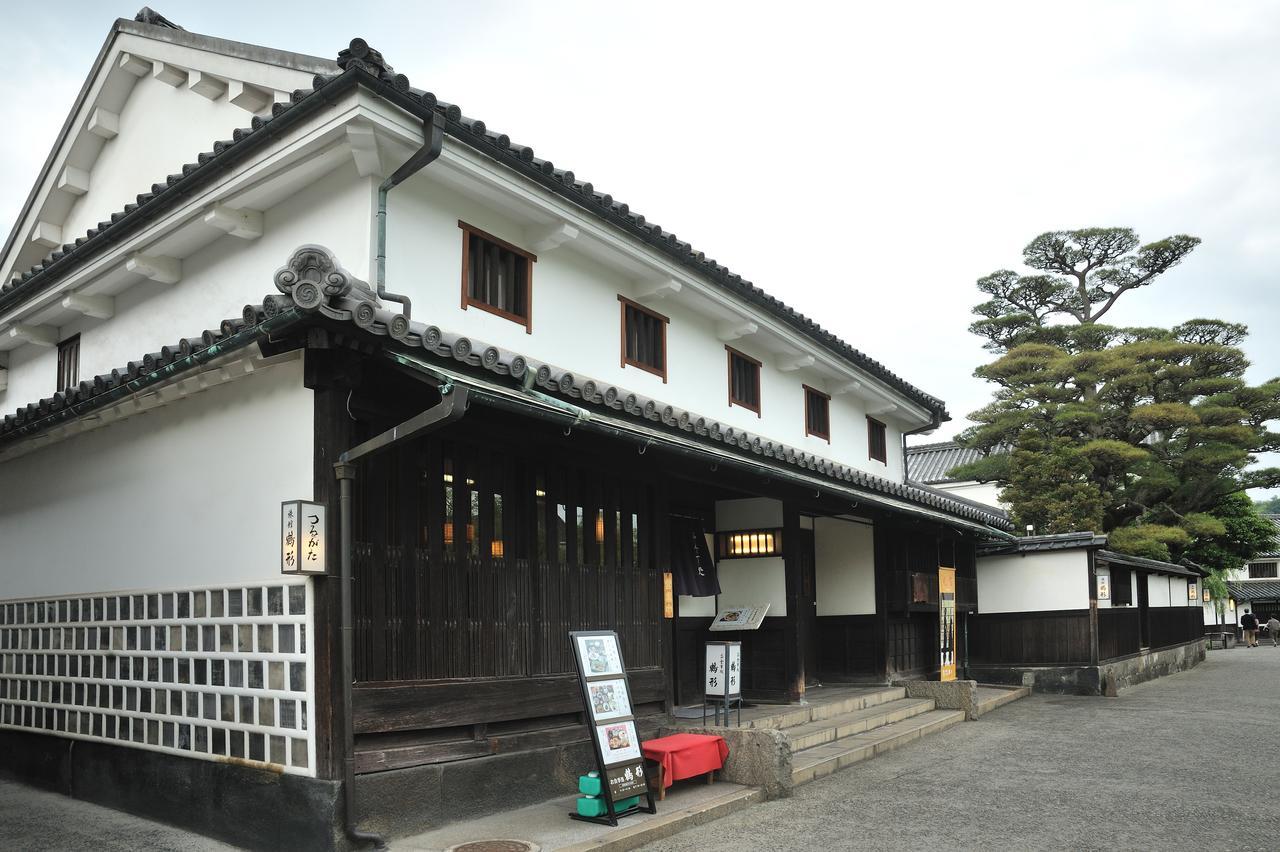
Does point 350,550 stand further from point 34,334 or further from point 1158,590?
point 1158,590

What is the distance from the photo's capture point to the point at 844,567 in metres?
18.9

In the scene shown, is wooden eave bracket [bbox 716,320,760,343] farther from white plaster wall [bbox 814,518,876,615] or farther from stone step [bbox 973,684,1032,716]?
stone step [bbox 973,684,1032,716]

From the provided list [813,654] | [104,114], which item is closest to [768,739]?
[813,654]

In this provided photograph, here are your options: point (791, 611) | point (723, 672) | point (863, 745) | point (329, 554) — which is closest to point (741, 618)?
point (791, 611)

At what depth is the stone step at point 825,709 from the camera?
13.2 m

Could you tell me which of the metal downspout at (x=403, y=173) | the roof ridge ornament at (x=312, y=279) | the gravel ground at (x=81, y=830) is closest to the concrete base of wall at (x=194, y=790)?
the gravel ground at (x=81, y=830)

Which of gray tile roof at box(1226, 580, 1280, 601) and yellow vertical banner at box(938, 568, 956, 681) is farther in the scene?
gray tile roof at box(1226, 580, 1280, 601)

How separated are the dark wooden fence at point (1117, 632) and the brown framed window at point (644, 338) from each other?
533 inches

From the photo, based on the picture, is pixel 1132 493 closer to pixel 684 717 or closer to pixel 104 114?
pixel 684 717

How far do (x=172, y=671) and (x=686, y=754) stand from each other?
517cm

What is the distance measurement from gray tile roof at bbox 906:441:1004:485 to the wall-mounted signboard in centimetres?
2974

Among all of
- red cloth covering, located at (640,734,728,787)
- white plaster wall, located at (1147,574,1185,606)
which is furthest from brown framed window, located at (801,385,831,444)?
white plaster wall, located at (1147,574,1185,606)

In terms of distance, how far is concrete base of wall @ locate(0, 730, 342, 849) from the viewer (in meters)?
7.61

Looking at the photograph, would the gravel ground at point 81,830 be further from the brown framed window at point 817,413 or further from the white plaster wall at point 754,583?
the brown framed window at point 817,413
